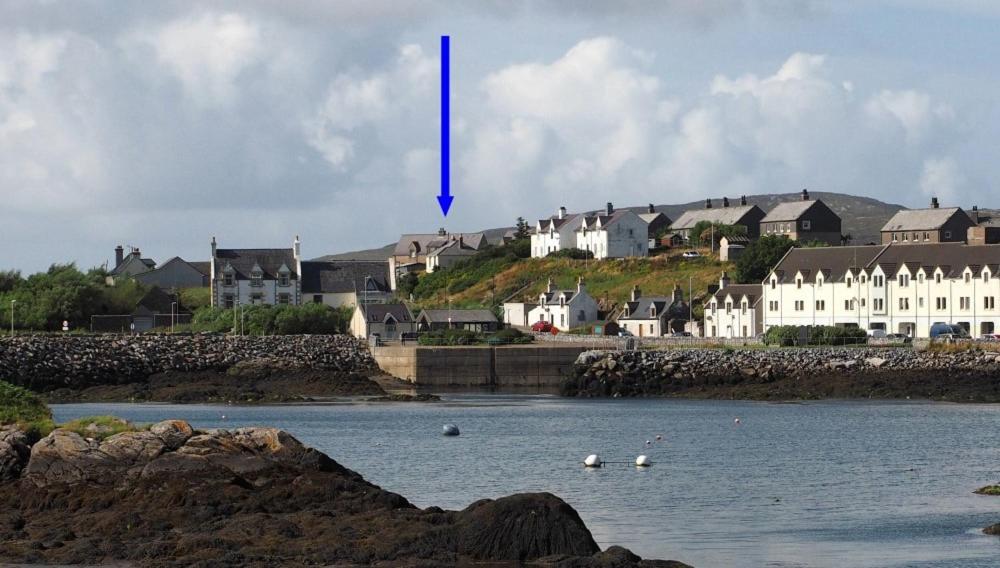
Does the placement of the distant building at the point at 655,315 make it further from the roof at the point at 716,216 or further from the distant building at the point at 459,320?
the roof at the point at 716,216

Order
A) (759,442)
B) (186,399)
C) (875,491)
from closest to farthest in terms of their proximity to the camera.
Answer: (875,491) → (759,442) → (186,399)

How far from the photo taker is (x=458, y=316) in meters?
107

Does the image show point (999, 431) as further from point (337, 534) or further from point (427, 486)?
point (337, 534)

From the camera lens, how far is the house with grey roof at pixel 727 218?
152125mm

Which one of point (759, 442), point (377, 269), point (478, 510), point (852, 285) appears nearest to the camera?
point (478, 510)

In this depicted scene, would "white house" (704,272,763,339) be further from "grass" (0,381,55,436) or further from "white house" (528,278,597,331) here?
"grass" (0,381,55,436)

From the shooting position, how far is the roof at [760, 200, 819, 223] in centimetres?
14600

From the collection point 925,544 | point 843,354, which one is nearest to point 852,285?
point 843,354

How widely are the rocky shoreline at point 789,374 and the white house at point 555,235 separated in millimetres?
65581

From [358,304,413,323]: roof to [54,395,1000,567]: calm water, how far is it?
27583mm

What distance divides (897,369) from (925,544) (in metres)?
47.6

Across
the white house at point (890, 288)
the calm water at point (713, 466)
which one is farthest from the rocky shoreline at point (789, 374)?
the white house at point (890, 288)

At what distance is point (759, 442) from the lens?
5144 cm

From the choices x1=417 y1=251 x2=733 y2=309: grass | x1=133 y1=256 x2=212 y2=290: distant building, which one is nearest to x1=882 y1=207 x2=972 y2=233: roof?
x1=417 y1=251 x2=733 y2=309: grass
